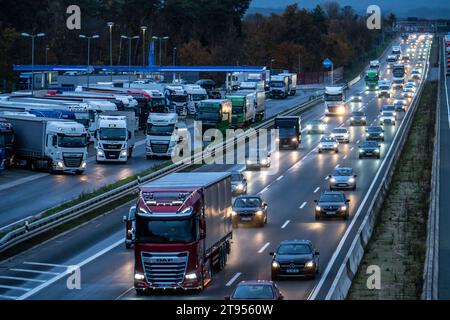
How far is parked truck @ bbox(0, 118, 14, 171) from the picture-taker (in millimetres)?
66938

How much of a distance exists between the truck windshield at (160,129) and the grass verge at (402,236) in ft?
47.7

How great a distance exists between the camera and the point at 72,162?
219 ft

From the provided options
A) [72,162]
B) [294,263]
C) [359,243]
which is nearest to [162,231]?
[294,263]

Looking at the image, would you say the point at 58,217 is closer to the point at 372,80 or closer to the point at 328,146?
the point at 328,146

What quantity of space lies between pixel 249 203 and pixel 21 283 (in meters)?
14.5

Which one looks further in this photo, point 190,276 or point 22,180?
point 22,180

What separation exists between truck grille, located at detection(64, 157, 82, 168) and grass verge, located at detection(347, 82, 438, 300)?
58.1 feet

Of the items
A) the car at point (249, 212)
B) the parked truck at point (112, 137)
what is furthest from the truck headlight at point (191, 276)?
the parked truck at point (112, 137)

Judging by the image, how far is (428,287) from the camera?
2934cm

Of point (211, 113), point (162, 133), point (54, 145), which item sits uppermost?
point (211, 113)

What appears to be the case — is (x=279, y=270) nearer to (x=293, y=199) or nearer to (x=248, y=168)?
(x=293, y=199)

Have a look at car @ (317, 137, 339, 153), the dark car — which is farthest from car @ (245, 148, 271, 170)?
the dark car

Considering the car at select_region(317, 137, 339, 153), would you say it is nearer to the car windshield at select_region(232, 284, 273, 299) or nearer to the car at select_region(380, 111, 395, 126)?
the car at select_region(380, 111, 395, 126)

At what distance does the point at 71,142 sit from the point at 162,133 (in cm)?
911
